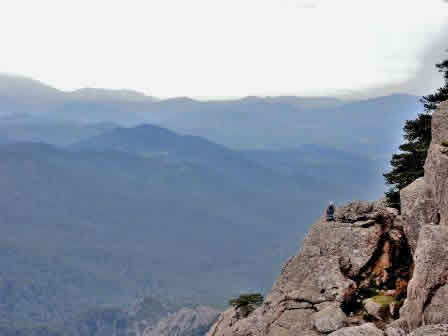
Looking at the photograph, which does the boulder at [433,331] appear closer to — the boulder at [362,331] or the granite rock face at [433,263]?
the granite rock face at [433,263]

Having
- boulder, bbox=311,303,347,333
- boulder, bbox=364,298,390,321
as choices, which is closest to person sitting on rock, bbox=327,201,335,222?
boulder, bbox=311,303,347,333

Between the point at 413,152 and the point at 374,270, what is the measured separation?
19666 mm

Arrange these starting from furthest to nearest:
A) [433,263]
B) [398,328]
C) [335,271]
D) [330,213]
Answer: [330,213]
[335,271]
[398,328]
[433,263]

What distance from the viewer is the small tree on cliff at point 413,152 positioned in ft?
178

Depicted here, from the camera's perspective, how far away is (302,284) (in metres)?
42.3

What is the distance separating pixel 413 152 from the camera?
184 feet

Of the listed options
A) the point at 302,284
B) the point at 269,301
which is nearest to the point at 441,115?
the point at 302,284

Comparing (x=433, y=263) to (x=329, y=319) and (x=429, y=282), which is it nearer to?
(x=429, y=282)

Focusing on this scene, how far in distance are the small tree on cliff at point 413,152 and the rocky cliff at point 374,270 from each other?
9.13m

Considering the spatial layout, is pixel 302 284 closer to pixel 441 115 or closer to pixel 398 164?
pixel 441 115

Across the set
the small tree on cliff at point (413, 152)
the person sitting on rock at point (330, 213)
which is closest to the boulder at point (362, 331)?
the person sitting on rock at point (330, 213)

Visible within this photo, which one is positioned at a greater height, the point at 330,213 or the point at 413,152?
the point at 413,152

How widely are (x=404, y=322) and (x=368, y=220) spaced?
1282 centimetres

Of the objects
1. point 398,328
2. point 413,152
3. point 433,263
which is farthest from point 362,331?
point 413,152
